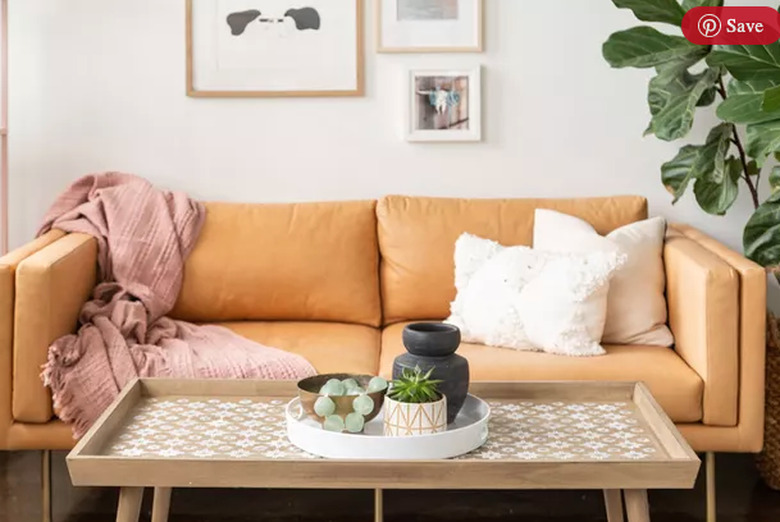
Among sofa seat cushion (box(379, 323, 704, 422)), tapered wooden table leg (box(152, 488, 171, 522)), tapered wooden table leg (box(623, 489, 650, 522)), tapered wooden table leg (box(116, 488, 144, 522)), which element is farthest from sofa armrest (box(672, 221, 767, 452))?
tapered wooden table leg (box(116, 488, 144, 522))

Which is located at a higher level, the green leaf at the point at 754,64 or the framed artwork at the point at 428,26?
the framed artwork at the point at 428,26

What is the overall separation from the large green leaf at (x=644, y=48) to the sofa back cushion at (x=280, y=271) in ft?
3.28

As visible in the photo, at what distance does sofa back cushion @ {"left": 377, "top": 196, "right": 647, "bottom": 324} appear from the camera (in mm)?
3623

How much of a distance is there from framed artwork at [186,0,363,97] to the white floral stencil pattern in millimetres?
1587

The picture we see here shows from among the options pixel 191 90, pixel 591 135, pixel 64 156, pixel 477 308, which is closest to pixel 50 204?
pixel 64 156

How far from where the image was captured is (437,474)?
216cm

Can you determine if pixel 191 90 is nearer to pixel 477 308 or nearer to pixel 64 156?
pixel 64 156

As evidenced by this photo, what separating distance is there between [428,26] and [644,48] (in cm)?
85

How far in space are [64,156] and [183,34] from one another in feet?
1.98

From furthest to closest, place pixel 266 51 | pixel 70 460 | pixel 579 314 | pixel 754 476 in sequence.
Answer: pixel 266 51 < pixel 754 476 < pixel 579 314 < pixel 70 460

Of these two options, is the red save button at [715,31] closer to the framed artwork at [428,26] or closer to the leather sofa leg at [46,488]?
the framed artwork at [428,26]

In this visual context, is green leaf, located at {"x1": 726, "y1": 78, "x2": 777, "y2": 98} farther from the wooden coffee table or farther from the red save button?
the wooden coffee table

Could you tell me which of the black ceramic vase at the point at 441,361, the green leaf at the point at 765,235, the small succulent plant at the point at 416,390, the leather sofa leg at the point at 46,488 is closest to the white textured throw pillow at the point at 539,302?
the green leaf at the point at 765,235

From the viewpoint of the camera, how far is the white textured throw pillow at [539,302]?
3.16 metres
